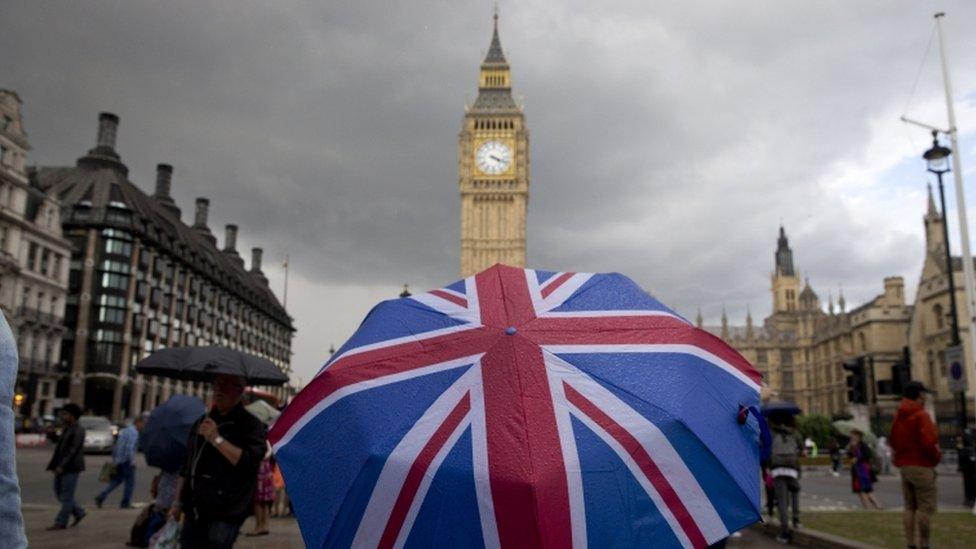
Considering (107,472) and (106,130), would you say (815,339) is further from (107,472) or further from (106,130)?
(107,472)

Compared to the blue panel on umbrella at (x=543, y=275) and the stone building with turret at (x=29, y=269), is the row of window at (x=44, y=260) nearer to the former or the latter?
the stone building with turret at (x=29, y=269)

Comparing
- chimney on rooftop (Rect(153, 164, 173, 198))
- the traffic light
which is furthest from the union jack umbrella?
chimney on rooftop (Rect(153, 164, 173, 198))

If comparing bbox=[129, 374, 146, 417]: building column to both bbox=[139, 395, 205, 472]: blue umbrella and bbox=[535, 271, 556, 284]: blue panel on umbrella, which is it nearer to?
bbox=[139, 395, 205, 472]: blue umbrella

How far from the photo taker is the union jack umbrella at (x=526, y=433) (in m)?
2.44

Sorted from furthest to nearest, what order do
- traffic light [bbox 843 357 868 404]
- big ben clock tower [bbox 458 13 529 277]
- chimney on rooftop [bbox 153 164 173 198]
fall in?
big ben clock tower [bbox 458 13 529 277], chimney on rooftop [bbox 153 164 173 198], traffic light [bbox 843 357 868 404]

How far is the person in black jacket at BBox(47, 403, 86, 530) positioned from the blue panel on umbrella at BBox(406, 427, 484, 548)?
10.4 metres

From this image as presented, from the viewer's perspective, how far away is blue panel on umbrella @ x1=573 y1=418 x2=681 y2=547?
2426 millimetres

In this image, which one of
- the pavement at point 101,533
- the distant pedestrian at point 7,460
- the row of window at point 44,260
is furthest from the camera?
the row of window at point 44,260

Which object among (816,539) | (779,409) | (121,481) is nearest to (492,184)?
(121,481)

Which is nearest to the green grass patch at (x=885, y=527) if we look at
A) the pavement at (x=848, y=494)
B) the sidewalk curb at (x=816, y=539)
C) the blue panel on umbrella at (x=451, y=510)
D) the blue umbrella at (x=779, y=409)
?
the sidewalk curb at (x=816, y=539)

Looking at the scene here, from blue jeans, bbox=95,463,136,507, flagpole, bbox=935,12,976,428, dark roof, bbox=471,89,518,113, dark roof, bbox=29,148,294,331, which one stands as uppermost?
dark roof, bbox=471,89,518,113

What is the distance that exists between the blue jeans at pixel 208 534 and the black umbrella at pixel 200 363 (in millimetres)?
2051

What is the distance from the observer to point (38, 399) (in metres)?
51.8

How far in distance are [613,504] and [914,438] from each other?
22.3 feet
